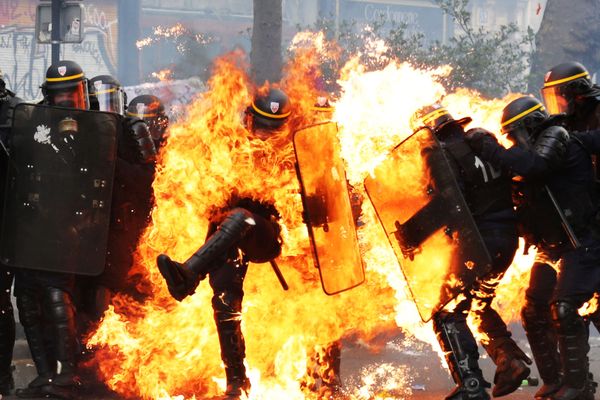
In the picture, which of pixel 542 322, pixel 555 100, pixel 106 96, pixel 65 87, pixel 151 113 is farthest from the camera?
pixel 151 113

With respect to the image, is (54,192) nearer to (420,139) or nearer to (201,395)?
(201,395)

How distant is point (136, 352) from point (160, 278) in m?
0.57

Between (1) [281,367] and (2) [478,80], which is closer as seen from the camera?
(1) [281,367]

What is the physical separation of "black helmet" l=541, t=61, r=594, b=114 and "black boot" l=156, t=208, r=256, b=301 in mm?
2186

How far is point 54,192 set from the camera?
5898 millimetres

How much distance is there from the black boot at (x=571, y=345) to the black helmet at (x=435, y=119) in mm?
1220

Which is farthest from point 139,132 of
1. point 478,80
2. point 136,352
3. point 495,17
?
point 495,17

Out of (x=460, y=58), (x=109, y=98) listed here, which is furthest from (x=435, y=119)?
(x=460, y=58)

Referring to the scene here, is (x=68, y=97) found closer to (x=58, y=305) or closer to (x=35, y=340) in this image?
(x=58, y=305)

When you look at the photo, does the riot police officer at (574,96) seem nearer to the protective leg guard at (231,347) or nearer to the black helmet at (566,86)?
the black helmet at (566,86)

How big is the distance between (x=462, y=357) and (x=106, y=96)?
3008 mm

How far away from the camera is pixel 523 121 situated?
19.1ft

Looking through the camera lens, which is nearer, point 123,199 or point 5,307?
point 5,307

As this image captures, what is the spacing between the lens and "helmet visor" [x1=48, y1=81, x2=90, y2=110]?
616cm
